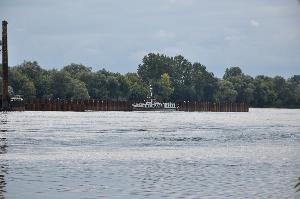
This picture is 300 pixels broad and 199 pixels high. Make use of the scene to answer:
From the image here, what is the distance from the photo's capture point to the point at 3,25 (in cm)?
17338

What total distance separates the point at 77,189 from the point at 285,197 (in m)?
8.17

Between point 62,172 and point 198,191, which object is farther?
point 62,172

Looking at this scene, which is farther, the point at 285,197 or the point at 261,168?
the point at 261,168

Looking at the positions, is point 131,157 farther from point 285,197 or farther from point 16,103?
point 16,103

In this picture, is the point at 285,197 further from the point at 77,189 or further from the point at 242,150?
the point at 242,150

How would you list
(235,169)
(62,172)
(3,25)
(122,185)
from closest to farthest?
(122,185)
(62,172)
(235,169)
(3,25)

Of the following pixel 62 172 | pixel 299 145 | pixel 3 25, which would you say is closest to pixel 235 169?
pixel 62 172

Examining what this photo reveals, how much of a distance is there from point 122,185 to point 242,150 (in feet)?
80.0

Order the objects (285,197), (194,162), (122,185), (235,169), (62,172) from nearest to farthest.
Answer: (285,197)
(122,185)
(62,172)
(235,169)
(194,162)

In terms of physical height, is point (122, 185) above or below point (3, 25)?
below

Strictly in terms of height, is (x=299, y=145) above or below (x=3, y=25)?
below

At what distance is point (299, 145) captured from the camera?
59.9 m

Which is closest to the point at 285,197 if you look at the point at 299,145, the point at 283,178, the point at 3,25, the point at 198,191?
the point at 198,191

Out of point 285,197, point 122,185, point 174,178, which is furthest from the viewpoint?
point 174,178
